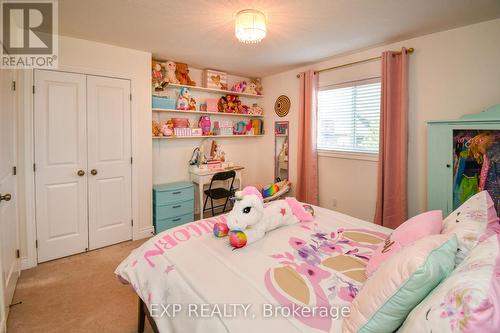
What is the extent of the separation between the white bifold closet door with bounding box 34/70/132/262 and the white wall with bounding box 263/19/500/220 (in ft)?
8.93

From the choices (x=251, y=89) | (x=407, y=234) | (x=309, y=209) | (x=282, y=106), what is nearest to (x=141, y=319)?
(x=309, y=209)

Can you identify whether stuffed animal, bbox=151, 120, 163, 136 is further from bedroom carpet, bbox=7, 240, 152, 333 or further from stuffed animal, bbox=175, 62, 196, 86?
bedroom carpet, bbox=7, 240, 152, 333

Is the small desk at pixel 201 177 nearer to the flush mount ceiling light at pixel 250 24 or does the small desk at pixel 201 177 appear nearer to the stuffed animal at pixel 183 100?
the stuffed animal at pixel 183 100

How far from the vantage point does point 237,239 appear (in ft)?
5.39

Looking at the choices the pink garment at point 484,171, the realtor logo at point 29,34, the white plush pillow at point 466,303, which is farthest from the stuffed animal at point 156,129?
the pink garment at point 484,171

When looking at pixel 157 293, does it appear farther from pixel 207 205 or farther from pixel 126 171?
pixel 207 205

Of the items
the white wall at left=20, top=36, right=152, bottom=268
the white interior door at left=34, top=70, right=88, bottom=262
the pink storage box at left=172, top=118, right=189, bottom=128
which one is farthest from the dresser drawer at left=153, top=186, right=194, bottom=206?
the pink storage box at left=172, top=118, right=189, bottom=128

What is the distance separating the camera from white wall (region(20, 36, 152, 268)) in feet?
8.52

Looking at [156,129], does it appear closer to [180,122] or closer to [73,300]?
[180,122]

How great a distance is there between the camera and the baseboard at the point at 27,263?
258cm

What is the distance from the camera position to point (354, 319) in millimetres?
965

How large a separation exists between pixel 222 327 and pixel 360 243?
1.12 meters

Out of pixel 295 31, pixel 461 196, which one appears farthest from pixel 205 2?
pixel 461 196

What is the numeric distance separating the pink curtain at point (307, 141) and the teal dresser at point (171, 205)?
1.66 m
